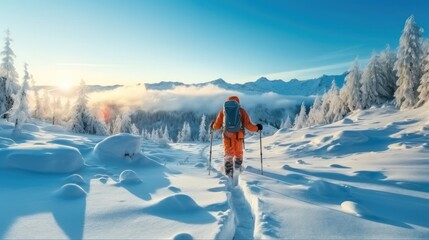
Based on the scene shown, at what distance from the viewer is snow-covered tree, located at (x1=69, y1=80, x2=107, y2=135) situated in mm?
42781

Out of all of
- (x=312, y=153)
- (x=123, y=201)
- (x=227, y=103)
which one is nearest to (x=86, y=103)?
(x=312, y=153)

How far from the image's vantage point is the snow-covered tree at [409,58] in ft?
126

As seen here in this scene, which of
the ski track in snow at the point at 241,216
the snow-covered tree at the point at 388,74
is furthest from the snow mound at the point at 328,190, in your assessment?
the snow-covered tree at the point at 388,74

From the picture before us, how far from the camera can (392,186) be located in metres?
7.24

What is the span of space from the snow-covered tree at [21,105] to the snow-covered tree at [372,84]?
143ft

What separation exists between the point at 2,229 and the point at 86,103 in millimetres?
42630

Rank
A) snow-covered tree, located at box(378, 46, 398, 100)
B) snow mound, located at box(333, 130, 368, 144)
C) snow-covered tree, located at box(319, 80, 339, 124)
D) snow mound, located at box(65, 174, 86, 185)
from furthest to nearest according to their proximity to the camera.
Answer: snow-covered tree, located at box(319, 80, 339, 124)
snow-covered tree, located at box(378, 46, 398, 100)
snow mound, located at box(333, 130, 368, 144)
snow mound, located at box(65, 174, 86, 185)

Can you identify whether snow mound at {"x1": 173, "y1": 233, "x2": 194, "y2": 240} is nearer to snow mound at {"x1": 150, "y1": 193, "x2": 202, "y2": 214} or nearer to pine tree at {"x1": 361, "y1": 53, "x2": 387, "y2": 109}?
snow mound at {"x1": 150, "y1": 193, "x2": 202, "y2": 214}

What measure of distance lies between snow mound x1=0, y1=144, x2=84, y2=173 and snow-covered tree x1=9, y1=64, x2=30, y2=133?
21972mm

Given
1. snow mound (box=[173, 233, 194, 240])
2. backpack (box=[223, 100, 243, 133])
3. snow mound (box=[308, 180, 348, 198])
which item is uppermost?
backpack (box=[223, 100, 243, 133])

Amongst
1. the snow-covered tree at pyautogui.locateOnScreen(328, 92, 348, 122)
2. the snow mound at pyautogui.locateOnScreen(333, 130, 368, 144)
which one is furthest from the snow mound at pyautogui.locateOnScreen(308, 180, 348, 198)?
the snow-covered tree at pyautogui.locateOnScreen(328, 92, 348, 122)

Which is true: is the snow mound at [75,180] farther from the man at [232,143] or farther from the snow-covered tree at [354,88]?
the snow-covered tree at [354,88]

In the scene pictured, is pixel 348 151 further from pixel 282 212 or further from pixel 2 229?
pixel 2 229

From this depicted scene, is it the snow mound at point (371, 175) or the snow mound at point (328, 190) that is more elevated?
the snow mound at point (328, 190)
